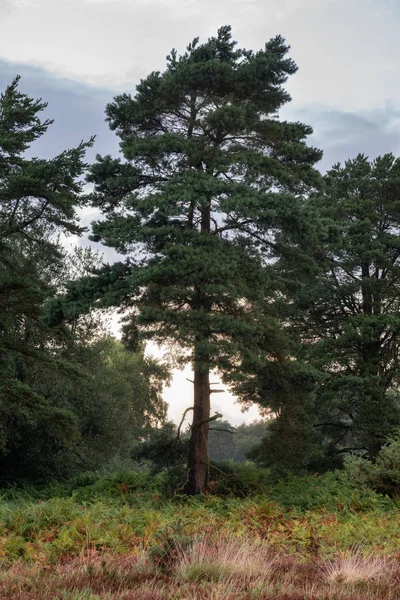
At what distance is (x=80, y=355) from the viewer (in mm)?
26422

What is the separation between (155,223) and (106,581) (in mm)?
12484

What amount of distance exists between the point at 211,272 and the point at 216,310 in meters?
1.86

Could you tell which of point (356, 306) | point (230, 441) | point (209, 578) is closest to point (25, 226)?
point (356, 306)

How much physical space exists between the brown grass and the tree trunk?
30.9 feet

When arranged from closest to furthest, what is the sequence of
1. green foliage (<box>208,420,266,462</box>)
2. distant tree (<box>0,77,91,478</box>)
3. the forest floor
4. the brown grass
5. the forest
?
the brown grass → the forest floor → the forest → distant tree (<box>0,77,91,478</box>) → green foliage (<box>208,420,266,462</box>)

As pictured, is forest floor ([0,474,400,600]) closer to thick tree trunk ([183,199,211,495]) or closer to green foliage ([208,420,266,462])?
thick tree trunk ([183,199,211,495])

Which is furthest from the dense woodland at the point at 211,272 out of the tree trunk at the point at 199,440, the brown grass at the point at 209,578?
A: the brown grass at the point at 209,578

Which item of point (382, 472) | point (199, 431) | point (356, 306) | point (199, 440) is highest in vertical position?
point (356, 306)

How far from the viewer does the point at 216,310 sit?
56.1ft

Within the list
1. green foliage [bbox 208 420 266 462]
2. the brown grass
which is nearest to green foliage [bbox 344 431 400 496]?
the brown grass

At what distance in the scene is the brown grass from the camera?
239 inches

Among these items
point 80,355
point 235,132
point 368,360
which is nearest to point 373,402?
point 368,360

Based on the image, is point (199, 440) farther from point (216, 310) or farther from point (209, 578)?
point (209, 578)

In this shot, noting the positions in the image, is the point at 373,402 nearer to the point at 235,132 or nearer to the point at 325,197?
the point at 325,197
